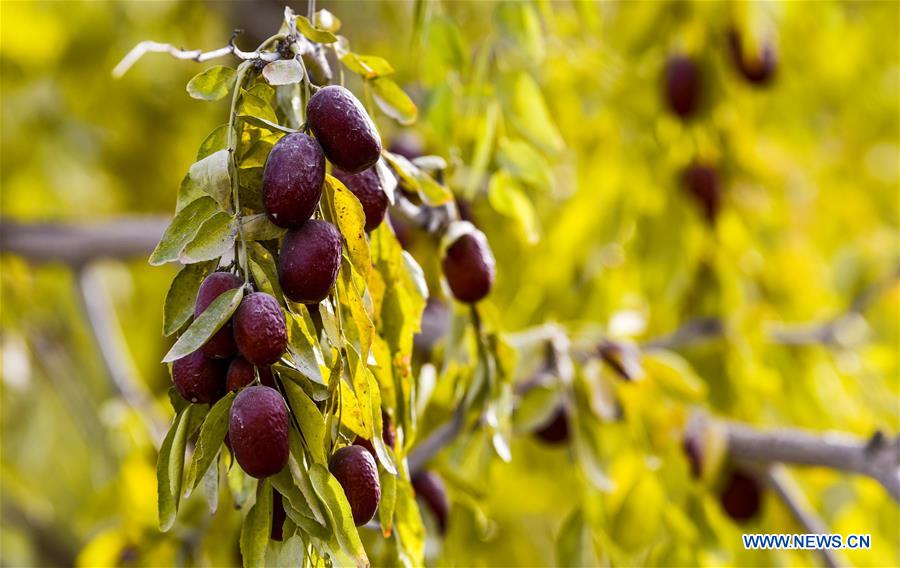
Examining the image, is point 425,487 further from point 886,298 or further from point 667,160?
point 886,298

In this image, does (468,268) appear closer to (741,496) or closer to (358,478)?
(358,478)

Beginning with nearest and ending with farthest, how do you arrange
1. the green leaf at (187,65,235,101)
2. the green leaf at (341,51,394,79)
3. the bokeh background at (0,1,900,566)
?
the green leaf at (187,65,235,101) → the green leaf at (341,51,394,79) → the bokeh background at (0,1,900,566)

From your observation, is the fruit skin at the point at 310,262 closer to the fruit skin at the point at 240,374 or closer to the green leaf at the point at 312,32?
the fruit skin at the point at 240,374

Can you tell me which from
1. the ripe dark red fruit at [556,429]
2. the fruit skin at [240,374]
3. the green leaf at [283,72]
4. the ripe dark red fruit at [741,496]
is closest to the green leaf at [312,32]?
the green leaf at [283,72]

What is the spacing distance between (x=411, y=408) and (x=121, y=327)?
2.73 meters

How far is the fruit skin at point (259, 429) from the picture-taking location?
86cm

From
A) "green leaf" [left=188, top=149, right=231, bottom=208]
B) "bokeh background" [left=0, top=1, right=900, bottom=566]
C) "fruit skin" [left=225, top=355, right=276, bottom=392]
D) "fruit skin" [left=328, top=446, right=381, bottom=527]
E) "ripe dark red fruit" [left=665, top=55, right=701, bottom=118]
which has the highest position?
"green leaf" [left=188, top=149, right=231, bottom=208]

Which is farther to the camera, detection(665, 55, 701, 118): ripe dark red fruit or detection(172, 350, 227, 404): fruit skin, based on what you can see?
detection(665, 55, 701, 118): ripe dark red fruit

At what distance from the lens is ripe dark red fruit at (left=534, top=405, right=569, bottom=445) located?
1757 mm

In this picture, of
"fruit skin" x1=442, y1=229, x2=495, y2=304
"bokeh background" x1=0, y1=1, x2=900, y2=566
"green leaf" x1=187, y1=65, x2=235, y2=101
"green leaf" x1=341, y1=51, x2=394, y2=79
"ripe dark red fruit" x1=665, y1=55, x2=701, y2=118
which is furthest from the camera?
"ripe dark red fruit" x1=665, y1=55, x2=701, y2=118

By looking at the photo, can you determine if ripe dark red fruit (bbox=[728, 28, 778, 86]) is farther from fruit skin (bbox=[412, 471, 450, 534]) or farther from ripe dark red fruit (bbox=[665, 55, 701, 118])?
fruit skin (bbox=[412, 471, 450, 534])

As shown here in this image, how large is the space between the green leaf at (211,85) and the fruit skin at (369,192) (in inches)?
5.2

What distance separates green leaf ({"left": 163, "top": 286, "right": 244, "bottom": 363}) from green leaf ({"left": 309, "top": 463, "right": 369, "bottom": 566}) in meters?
0.14

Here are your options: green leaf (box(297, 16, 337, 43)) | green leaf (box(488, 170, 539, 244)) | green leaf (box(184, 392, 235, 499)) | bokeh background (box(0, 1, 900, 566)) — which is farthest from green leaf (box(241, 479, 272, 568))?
green leaf (box(488, 170, 539, 244))
